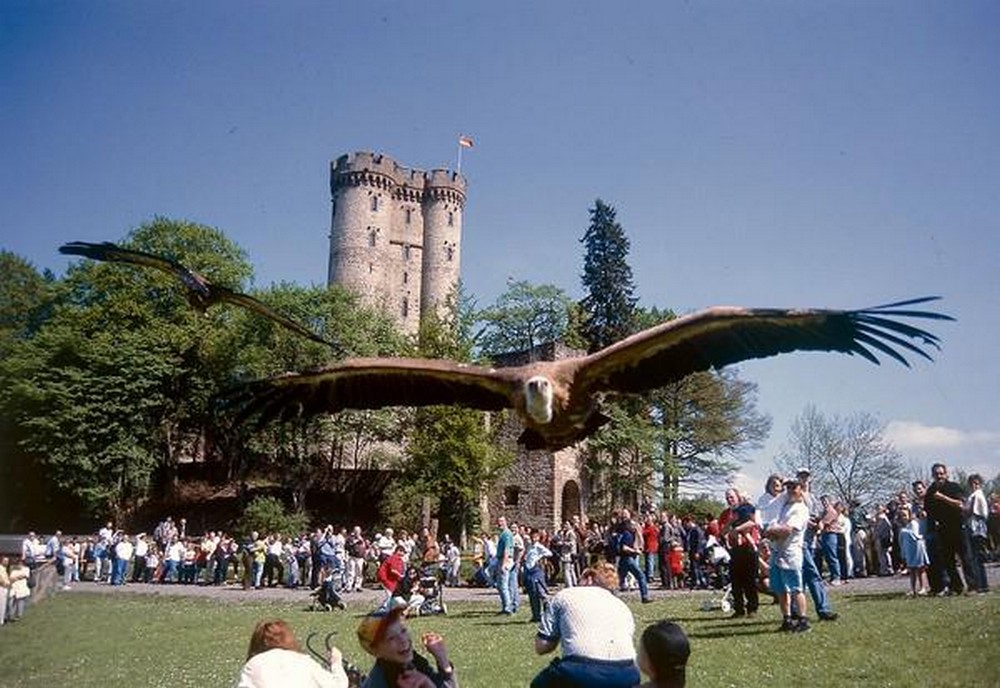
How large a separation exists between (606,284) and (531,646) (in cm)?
4091

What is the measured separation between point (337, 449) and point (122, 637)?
36.2 m

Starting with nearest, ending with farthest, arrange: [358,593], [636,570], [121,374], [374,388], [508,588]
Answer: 1. [374,388]
2. [636,570]
3. [508,588]
4. [358,593]
5. [121,374]

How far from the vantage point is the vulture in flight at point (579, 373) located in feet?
23.0

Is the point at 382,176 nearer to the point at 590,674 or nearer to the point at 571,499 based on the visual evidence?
the point at 571,499

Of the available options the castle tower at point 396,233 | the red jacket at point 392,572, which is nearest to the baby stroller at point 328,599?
the red jacket at point 392,572

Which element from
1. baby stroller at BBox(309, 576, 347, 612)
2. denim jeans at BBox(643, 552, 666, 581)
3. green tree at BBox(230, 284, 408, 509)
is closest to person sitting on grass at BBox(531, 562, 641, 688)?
baby stroller at BBox(309, 576, 347, 612)

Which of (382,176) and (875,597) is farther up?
(382,176)

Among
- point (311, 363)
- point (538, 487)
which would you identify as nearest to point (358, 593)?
point (538, 487)

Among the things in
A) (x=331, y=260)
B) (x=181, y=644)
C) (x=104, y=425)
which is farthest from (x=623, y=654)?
(x=331, y=260)

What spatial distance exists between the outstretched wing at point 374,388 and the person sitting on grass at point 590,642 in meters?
3.26

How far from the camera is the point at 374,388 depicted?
8492 millimetres

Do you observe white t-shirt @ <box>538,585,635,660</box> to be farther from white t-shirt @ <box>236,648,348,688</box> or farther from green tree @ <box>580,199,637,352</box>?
green tree @ <box>580,199,637,352</box>

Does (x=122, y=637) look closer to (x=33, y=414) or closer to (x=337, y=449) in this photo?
(x=33, y=414)

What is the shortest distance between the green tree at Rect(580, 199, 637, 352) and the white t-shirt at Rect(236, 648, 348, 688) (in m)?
45.3
